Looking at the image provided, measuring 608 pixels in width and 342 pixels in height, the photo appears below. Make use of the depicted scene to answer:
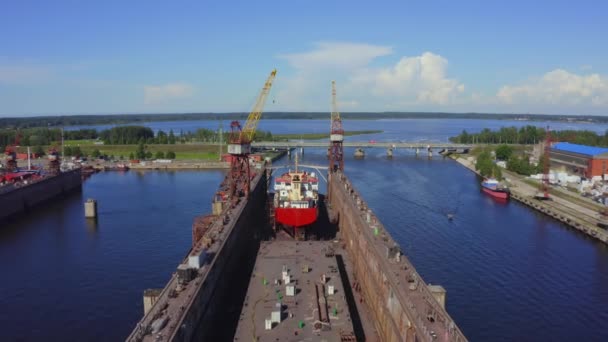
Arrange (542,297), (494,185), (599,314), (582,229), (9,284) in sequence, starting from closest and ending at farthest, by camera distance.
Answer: (599,314), (542,297), (9,284), (582,229), (494,185)

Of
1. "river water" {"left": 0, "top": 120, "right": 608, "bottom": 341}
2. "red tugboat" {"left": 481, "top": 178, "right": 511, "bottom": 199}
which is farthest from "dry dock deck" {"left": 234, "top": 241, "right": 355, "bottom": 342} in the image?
A: "red tugboat" {"left": 481, "top": 178, "right": 511, "bottom": 199}

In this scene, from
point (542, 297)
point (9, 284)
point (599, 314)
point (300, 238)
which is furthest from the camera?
point (300, 238)

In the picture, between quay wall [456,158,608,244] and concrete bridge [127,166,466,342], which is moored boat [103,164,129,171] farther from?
quay wall [456,158,608,244]

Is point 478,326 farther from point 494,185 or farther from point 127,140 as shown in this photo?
point 127,140

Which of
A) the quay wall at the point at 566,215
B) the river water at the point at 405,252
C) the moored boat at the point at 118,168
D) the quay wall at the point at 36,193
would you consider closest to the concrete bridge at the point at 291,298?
the river water at the point at 405,252

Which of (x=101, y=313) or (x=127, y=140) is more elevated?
(x=127, y=140)

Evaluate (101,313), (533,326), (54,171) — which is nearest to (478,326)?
(533,326)
